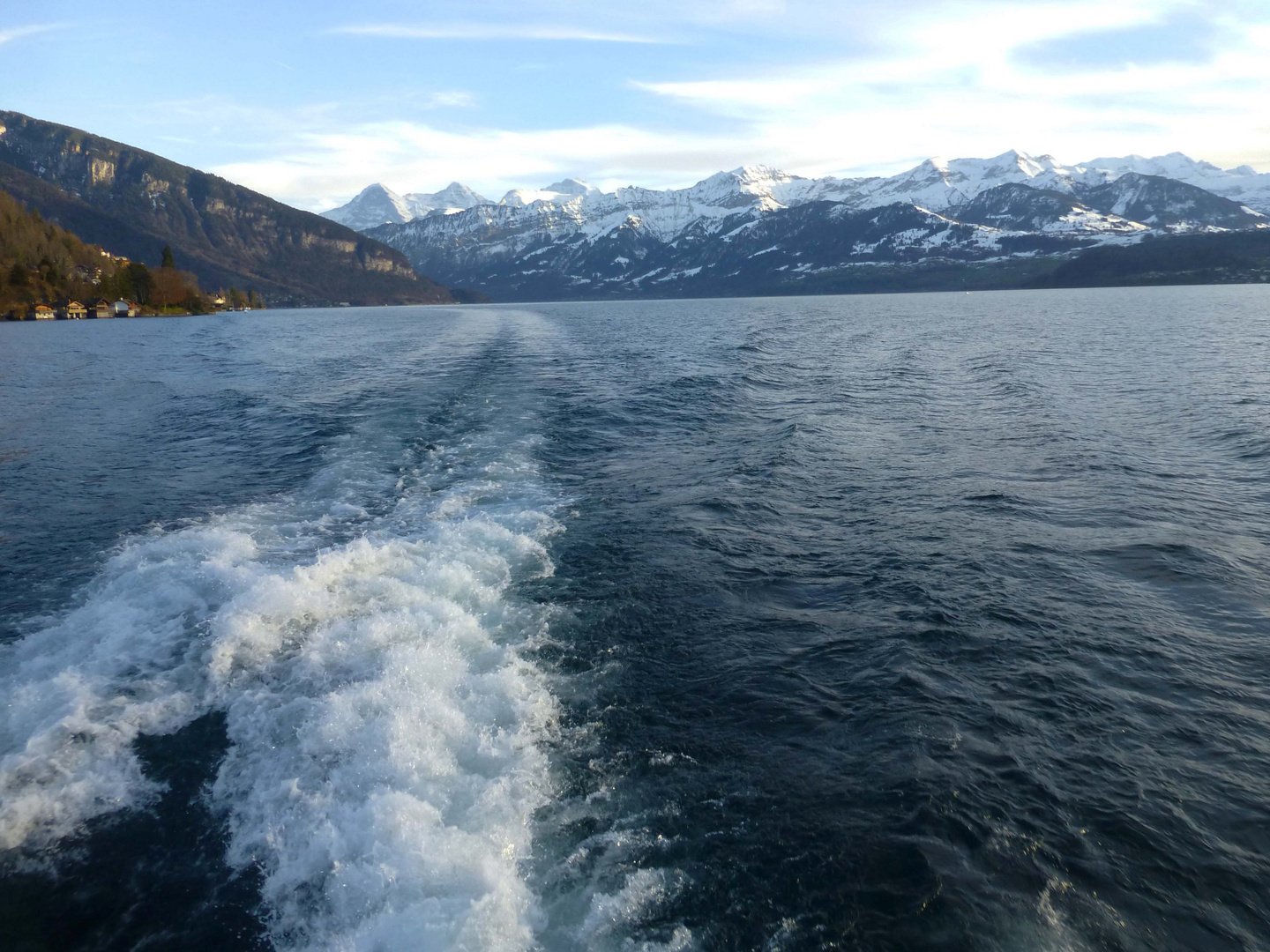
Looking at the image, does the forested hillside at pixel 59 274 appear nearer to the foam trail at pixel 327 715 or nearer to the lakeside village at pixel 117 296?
the lakeside village at pixel 117 296

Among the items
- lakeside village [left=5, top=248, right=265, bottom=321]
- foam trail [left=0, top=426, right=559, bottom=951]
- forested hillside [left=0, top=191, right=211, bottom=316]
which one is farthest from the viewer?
lakeside village [left=5, top=248, right=265, bottom=321]

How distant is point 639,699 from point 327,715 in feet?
12.0

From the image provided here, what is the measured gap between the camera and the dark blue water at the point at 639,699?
5.86m

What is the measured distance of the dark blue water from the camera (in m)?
5.86

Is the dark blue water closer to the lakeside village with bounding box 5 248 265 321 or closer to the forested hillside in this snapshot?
the forested hillside

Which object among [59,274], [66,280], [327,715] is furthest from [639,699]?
[66,280]

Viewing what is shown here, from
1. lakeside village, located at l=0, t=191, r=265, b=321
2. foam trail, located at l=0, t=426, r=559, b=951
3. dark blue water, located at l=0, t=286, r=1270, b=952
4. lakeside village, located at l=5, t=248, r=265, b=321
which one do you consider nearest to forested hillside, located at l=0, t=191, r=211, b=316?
lakeside village, located at l=0, t=191, r=265, b=321

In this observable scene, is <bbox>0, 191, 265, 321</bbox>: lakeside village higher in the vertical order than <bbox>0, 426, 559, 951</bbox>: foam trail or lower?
higher

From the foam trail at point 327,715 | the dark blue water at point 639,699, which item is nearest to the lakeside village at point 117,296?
the dark blue water at point 639,699

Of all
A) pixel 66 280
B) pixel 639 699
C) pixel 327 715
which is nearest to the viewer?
pixel 327 715

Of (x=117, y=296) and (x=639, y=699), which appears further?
(x=117, y=296)

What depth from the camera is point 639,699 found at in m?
8.73

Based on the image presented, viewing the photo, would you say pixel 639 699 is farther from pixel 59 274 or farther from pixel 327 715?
pixel 59 274

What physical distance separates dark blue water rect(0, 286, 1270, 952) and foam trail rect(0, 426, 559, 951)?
5 centimetres
